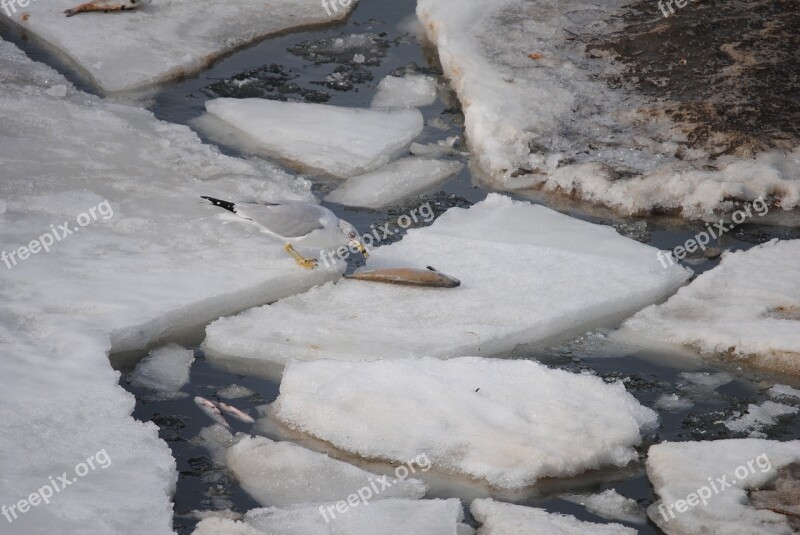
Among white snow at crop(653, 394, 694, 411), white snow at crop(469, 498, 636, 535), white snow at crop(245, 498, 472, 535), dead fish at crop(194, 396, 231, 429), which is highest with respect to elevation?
white snow at crop(469, 498, 636, 535)

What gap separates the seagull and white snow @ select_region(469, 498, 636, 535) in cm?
211

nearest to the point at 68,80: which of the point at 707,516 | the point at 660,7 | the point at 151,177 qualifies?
the point at 151,177

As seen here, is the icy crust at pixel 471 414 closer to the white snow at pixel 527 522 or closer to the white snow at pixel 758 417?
the white snow at pixel 527 522

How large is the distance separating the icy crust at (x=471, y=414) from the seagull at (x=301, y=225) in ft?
3.56

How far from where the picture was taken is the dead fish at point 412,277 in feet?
19.7

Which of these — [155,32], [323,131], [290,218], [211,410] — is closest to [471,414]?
[211,410]

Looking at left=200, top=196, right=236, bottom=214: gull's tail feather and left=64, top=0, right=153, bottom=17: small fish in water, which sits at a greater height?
left=64, top=0, right=153, bottom=17: small fish in water

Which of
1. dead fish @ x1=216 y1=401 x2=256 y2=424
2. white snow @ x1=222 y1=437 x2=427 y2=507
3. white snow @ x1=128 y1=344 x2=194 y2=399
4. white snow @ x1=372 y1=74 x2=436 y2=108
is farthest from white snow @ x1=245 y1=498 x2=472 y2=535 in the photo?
white snow @ x1=372 y1=74 x2=436 y2=108

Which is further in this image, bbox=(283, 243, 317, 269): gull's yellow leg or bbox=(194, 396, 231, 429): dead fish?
bbox=(283, 243, 317, 269): gull's yellow leg

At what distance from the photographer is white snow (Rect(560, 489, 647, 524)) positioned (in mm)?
4559

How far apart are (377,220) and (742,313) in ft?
7.73

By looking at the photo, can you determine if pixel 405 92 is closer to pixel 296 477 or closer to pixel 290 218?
pixel 290 218

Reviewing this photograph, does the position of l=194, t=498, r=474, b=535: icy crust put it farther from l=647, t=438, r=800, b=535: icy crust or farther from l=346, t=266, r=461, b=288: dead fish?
l=346, t=266, r=461, b=288: dead fish

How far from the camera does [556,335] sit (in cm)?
584
